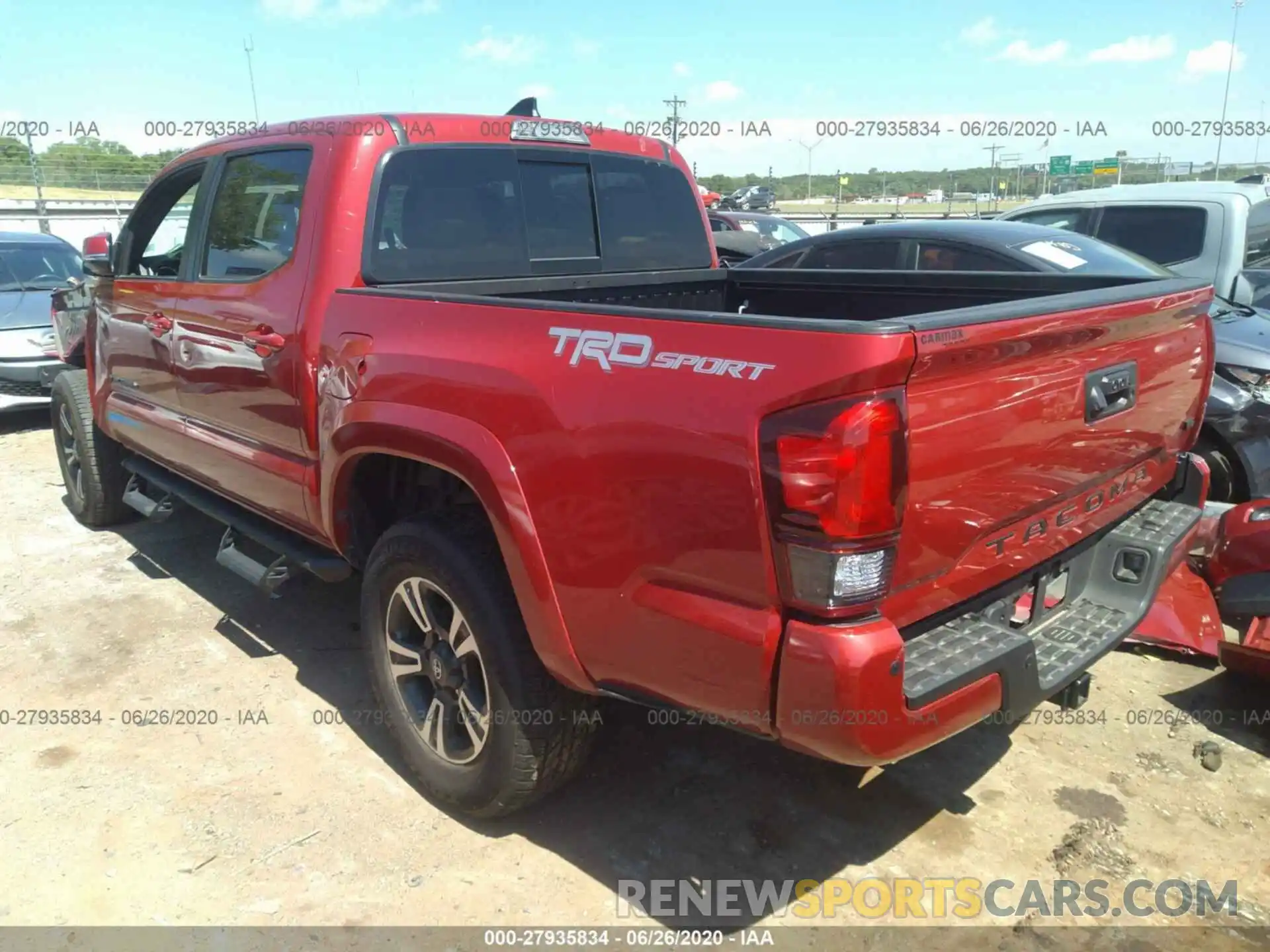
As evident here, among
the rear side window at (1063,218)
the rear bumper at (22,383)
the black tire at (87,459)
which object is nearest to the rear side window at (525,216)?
the black tire at (87,459)

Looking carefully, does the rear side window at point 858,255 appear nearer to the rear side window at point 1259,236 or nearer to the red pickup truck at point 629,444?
the red pickup truck at point 629,444

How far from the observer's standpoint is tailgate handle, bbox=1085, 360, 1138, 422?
7.93 feet

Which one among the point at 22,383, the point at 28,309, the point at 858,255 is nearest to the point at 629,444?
the point at 858,255

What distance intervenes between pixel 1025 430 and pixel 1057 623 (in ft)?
2.51

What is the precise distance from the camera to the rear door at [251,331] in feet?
10.8

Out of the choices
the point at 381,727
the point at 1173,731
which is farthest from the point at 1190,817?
the point at 381,727

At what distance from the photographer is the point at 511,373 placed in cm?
242

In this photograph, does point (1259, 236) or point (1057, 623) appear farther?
point (1259, 236)

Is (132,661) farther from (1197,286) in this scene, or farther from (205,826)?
(1197,286)

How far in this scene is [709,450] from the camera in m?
1.99

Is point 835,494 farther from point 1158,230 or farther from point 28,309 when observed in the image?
point 28,309

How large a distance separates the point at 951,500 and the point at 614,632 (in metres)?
0.84
